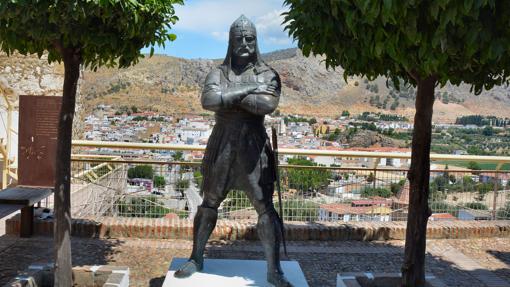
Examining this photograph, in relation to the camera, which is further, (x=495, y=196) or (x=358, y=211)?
(x=495, y=196)

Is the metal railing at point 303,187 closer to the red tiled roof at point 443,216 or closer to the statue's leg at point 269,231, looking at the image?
the red tiled roof at point 443,216

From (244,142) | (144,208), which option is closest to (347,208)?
(144,208)

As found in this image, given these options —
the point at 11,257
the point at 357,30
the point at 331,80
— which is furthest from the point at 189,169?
the point at 331,80

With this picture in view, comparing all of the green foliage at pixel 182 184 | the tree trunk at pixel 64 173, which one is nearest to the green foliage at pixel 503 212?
the green foliage at pixel 182 184

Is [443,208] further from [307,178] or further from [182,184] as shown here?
[182,184]

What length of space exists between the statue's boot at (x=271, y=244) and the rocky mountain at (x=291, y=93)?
32.6 m

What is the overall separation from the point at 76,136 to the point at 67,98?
7.77 meters

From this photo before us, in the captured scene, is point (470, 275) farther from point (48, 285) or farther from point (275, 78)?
point (48, 285)

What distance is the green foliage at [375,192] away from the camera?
7688 mm

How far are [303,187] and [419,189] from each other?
3.03 meters

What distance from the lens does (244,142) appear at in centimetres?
441

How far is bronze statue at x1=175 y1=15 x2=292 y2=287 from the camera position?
14.3 feet

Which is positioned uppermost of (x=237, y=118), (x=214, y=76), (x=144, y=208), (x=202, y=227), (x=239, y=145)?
(x=214, y=76)

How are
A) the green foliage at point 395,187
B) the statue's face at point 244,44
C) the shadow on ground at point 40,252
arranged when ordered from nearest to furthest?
the statue's face at point 244,44
the shadow on ground at point 40,252
the green foliage at point 395,187
